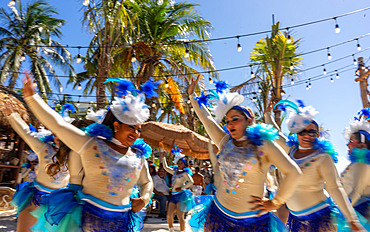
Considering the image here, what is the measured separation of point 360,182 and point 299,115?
3.79ft

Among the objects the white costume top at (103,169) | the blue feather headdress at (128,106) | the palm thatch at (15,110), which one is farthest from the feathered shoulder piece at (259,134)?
the palm thatch at (15,110)

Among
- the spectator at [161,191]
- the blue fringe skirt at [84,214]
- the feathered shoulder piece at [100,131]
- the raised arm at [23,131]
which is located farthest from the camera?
the spectator at [161,191]

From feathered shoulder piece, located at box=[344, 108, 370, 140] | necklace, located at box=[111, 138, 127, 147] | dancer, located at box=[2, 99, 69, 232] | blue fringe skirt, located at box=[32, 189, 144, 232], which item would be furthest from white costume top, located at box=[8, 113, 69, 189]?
feathered shoulder piece, located at box=[344, 108, 370, 140]

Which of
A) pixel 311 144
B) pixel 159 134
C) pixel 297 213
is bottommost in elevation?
pixel 159 134

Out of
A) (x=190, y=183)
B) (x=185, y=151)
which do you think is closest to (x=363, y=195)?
(x=190, y=183)

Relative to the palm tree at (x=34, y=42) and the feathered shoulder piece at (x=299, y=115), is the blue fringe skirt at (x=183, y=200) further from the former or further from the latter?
the palm tree at (x=34, y=42)

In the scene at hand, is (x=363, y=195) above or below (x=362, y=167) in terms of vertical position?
below

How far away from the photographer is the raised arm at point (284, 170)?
250 centimetres

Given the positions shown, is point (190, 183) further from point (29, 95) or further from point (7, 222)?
point (29, 95)

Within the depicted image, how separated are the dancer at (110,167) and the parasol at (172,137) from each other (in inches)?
270

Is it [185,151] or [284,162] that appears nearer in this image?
[284,162]

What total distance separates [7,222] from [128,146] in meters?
8.21

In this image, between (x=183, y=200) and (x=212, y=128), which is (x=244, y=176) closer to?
(x=212, y=128)

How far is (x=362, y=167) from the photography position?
3.84 metres
